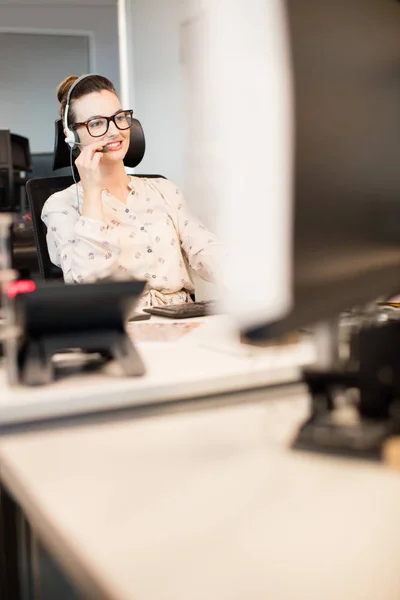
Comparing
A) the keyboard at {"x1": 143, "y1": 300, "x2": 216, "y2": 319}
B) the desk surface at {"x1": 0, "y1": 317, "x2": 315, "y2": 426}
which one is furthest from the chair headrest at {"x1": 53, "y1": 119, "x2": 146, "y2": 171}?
the desk surface at {"x1": 0, "y1": 317, "x2": 315, "y2": 426}

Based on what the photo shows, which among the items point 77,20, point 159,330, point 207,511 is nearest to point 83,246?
point 159,330

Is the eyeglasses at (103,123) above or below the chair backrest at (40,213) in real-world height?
above

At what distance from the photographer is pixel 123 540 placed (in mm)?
515

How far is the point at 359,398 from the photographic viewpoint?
715 millimetres

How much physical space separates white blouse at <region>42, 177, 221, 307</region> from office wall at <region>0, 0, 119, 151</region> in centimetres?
422

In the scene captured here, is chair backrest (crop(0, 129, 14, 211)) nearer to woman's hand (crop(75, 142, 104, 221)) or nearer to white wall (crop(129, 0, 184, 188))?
white wall (crop(129, 0, 184, 188))

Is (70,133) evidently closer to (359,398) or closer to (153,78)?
(359,398)

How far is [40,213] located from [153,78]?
2429 millimetres

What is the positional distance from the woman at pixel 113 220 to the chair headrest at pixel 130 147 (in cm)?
3

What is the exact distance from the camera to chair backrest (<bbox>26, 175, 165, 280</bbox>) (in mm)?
2016

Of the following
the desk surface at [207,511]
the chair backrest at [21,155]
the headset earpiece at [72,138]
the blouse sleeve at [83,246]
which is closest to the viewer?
the desk surface at [207,511]

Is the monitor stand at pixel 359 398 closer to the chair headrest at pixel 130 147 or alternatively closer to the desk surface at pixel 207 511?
the desk surface at pixel 207 511

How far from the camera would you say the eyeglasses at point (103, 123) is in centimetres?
198

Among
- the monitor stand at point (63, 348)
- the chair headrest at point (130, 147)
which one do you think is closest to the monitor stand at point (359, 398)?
the monitor stand at point (63, 348)
